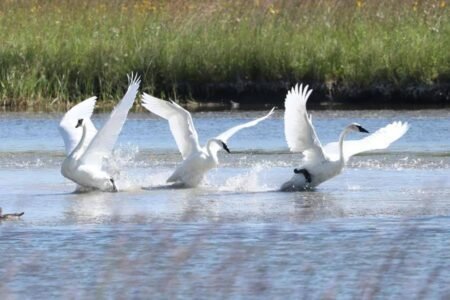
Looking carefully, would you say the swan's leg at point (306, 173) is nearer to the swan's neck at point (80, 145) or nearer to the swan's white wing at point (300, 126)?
the swan's white wing at point (300, 126)

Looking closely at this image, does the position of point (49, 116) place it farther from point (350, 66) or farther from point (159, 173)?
point (159, 173)

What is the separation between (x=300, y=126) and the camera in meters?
12.8

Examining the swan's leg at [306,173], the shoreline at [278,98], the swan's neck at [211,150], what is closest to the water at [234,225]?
the swan's leg at [306,173]

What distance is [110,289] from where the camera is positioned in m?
8.00

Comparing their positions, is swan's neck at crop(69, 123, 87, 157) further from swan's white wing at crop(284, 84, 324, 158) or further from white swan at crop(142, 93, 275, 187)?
swan's white wing at crop(284, 84, 324, 158)

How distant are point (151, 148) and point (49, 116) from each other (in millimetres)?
3039

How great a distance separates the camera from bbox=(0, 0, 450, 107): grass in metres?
19.5

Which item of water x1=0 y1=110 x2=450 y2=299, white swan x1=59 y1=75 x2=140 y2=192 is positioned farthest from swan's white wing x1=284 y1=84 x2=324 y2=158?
white swan x1=59 y1=75 x2=140 y2=192

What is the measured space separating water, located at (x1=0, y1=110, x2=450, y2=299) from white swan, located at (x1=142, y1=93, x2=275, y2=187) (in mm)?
186

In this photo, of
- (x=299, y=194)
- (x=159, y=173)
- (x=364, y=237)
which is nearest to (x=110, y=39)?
(x=159, y=173)

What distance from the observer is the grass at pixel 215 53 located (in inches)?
766

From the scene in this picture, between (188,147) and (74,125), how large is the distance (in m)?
1.18

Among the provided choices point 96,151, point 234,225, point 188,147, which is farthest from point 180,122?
point 234,225

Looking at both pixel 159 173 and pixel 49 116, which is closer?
pixel 159 173
